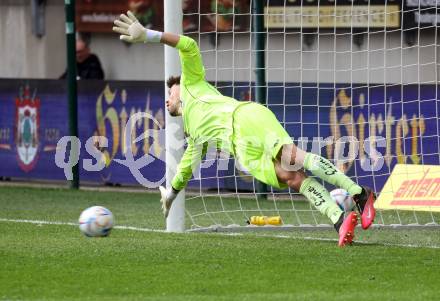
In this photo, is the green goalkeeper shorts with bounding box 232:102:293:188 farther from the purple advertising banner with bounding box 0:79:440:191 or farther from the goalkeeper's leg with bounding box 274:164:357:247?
the purple advertising banner with bounding box 0:79:440:191

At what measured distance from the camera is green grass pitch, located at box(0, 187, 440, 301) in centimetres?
861

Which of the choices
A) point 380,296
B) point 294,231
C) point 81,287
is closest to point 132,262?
point 81,287

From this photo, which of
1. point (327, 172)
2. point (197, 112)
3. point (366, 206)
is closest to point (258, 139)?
point (327, 172)

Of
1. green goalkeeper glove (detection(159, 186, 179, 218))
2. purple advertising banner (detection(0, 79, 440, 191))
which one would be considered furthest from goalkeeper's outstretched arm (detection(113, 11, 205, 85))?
purple advertising banner (detection(0, 79, 440, 191))

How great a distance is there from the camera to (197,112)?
11508mm

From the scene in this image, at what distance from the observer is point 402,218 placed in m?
14.1

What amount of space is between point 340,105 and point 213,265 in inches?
259

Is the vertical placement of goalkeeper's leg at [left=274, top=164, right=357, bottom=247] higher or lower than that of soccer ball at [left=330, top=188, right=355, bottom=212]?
higher

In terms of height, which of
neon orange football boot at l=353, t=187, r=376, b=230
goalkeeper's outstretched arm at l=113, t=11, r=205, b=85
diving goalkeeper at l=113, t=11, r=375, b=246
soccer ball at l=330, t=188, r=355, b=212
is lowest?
soccer ball at l=330, t=188, r=355, b=212

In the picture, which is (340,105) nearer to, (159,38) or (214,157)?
(214,157)

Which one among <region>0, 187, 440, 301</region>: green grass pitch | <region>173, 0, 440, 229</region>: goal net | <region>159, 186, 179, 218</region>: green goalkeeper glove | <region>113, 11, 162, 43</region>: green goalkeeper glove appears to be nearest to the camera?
<region>0, 187, 440, 301</region>: green grass pitch

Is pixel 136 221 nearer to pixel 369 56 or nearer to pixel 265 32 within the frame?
pixel 265 32

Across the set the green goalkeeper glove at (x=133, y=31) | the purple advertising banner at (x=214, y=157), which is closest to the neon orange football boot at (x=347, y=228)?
the green goalkeeper glove at (x=133, y=31)

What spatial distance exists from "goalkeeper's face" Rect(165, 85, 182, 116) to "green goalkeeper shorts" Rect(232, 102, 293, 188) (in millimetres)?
715
